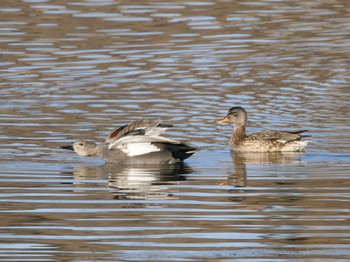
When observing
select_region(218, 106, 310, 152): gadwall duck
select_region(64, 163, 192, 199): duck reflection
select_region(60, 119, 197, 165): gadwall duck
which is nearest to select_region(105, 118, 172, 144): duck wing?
select_region(60, 119, 197, 165): gadwall duck

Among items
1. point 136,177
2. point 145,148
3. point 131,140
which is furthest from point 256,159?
point 136,177

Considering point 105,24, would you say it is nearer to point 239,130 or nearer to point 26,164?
point 239,130

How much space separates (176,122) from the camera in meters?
18.7

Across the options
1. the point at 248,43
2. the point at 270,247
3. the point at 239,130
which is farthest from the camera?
the point at 248,43

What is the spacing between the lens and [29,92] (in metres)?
21.7

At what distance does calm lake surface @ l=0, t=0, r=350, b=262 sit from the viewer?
1078 cm

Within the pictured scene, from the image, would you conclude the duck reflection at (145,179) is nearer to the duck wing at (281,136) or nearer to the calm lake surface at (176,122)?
the calm lake surface at (176,122)

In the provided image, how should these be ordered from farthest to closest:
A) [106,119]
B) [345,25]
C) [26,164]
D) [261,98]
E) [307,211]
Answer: [345,25] → [261,98] → [106,119] → [26,164] → [307,211]

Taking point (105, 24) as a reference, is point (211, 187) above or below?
below

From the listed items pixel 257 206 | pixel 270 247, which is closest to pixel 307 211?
pixel 257 206

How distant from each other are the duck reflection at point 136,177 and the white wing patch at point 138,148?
Result: 0.57 ft

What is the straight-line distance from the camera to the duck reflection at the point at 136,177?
13.4 meters

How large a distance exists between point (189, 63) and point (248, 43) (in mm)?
2308

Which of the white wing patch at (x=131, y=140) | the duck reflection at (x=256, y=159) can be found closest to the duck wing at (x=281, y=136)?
the duck reflection at (x=256, y=159)
